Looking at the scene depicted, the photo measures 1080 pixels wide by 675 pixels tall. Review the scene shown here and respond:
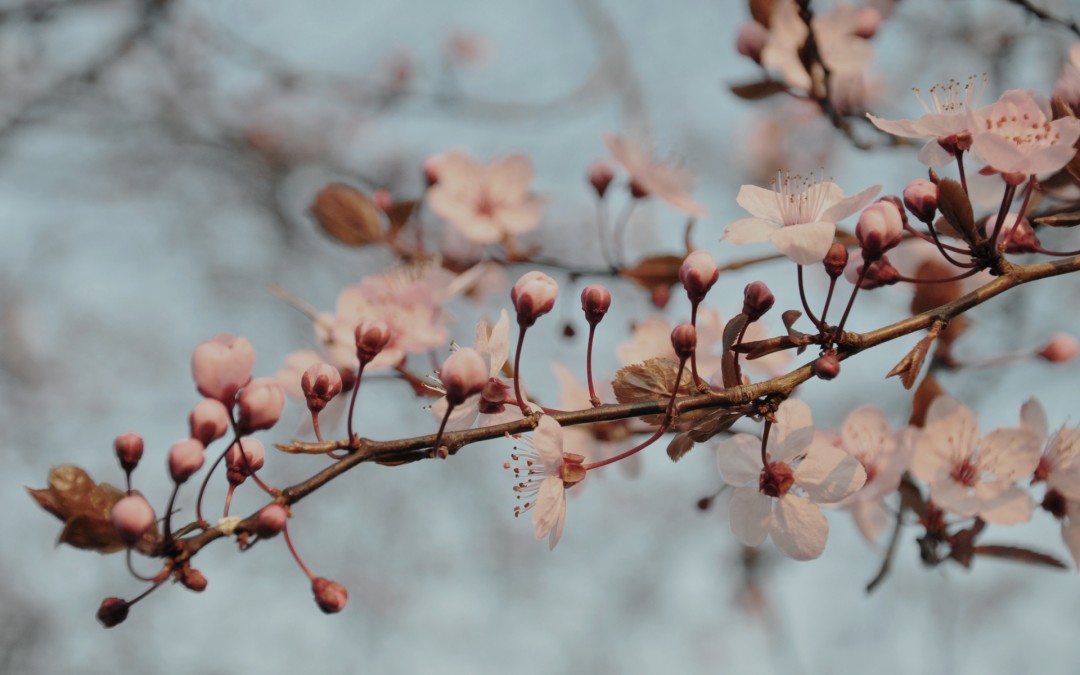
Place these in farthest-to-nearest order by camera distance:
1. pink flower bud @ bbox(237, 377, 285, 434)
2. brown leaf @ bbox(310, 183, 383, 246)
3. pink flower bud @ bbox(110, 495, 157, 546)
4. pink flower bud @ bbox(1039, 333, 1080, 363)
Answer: brown leaf @ bbox(310, 183, 383, 246)
pink flower bud @ bbox(1039, 333, 1080, 363)
pink flower bud @ bbox(237, 377, 285, 434)
pink flower bud @ bbox(110, 495, 157, 546)

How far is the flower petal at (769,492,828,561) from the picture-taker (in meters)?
0.87

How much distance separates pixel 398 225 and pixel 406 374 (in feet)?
1.71

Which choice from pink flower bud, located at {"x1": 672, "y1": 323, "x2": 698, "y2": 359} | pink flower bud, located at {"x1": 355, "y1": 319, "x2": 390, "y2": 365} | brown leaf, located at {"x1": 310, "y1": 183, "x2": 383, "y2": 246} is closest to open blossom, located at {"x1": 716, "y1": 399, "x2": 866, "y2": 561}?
pink flower bud, located at {"x1": 672, "y1": 323, "x2": 698, "y2": 359}

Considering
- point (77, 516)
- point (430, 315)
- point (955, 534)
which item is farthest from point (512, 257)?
point (77, 516)

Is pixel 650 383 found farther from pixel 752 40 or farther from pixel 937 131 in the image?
pixel 752 40

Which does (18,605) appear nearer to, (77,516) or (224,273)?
(224,273)

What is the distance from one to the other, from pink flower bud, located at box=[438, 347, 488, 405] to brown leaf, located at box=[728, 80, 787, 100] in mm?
989

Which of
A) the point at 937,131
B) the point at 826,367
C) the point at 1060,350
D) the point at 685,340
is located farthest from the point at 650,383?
the point at 1060,350

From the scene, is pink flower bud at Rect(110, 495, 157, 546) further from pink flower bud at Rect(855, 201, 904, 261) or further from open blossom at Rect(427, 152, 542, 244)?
open blossom at Rect(427, 152, 542, 244)

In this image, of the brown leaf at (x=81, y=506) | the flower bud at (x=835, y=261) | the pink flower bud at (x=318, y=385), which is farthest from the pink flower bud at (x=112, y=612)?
the flower bud at (x=835, y=261)

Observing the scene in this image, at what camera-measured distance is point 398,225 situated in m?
1.64

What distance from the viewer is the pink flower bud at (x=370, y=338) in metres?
0.89

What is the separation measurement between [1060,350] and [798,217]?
28.6 inches

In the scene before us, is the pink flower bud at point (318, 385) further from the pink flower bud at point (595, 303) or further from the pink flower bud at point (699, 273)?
the pink flower bud at point (699, 273)
